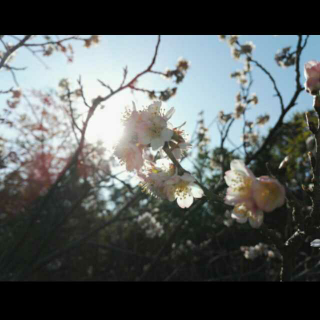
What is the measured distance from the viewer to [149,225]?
6.81 m

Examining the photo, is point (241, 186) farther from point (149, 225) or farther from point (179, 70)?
point (149, 225)

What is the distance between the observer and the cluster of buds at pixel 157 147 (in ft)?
3.87

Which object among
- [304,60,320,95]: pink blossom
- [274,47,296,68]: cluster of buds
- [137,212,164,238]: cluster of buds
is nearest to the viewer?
[304,60,320,95]: pink blossom

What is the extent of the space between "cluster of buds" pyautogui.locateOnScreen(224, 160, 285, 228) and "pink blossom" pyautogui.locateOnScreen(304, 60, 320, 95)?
0.46 metres

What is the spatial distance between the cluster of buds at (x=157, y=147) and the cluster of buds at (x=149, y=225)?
5214mm

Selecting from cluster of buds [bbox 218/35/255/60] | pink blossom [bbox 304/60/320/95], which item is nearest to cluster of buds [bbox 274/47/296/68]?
cluster of buds [bbox 218/35/255/60]

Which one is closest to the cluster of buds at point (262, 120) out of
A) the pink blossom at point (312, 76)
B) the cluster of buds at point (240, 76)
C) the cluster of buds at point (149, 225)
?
the cluster of buds at point (240, 76)

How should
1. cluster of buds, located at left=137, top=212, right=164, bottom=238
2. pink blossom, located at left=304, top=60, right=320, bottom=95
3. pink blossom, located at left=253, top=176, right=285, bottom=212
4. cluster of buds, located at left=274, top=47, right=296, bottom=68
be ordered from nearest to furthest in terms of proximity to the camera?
pink blossom, located at left=253, top=176, right=285, bottom=212, pink blossom, located at left=304, top=60, right=320, bottom=95, cluster of buds, located at left=274, top=47, right=296, bottom=68, cluster of buds, located at left=137, top=212, right=164, bottom=238

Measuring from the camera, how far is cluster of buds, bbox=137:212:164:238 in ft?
21.2

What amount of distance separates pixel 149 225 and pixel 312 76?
607cm

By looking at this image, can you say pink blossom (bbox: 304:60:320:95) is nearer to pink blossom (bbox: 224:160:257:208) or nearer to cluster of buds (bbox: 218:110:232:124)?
pink blossom (bbox: 224:160:257:208)

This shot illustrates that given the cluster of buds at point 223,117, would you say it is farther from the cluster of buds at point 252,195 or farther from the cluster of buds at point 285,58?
the cluster of buds at point 252,195
